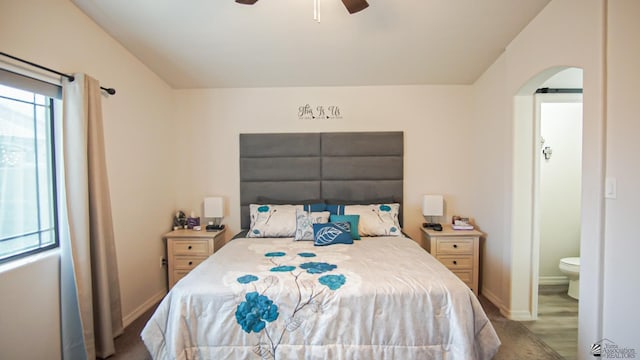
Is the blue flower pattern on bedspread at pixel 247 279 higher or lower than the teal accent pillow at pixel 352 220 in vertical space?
lower

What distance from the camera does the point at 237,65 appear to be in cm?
Result: 300

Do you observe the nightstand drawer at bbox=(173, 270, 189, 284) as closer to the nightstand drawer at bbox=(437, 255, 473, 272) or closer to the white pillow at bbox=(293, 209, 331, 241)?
the white pillow at bbox=(293, 209, 331, 241)

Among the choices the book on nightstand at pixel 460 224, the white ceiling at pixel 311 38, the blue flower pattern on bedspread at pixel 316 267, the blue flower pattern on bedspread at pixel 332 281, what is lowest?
the blue flower pattern on bedspread at pixel 332 281

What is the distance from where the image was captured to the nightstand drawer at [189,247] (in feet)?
10.1

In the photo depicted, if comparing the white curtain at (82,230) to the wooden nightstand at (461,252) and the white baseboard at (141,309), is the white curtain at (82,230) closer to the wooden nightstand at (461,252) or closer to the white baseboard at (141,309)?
the white baseboard at (141,309)

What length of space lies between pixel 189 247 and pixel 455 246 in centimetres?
288

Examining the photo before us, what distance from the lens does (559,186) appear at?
3312mm

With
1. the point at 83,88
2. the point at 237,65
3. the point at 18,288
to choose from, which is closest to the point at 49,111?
the point at 83,88

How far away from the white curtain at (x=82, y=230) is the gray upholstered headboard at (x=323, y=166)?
5.05 ft

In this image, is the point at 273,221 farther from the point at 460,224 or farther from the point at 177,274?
the point at 460,224

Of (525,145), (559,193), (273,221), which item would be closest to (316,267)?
(273,221)

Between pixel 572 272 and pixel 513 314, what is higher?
pixel 572 272

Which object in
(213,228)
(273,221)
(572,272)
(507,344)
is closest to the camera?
(507,344)

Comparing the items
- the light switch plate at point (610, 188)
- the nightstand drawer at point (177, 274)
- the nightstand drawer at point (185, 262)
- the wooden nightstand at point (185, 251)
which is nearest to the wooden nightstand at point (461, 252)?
the light switch plate at point (610, 188)
